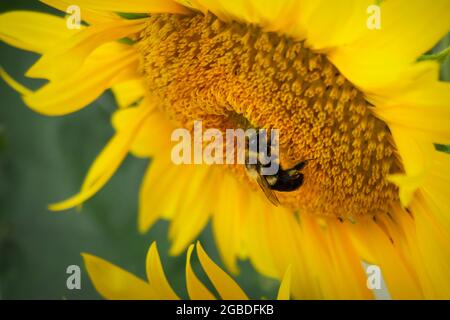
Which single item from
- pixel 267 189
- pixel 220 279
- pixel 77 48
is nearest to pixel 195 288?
pixel 220 279

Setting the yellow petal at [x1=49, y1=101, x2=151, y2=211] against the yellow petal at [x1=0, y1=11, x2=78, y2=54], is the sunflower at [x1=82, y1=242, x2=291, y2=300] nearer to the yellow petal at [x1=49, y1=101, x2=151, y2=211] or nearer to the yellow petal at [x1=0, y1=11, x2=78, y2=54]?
the yellow petal at [x1=49, y1=101, x2=151, y2=211]

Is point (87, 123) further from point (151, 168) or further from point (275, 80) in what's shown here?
point (275, 80)

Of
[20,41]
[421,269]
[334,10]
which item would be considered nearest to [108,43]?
[20,41]

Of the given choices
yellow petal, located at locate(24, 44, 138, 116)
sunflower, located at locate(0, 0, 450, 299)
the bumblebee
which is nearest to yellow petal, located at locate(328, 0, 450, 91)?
sunflower, located at locate(0, 0, 450, 299)

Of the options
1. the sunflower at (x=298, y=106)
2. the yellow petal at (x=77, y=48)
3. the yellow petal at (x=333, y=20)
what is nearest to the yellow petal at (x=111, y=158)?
the sunflower at (x=298, y=106)

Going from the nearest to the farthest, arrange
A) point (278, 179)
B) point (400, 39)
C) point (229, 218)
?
point (400, 39)
point (278, 179)
point (229, 218)

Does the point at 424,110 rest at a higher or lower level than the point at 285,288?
higher

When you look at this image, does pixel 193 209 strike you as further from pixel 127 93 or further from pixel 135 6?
pixel 135 6
